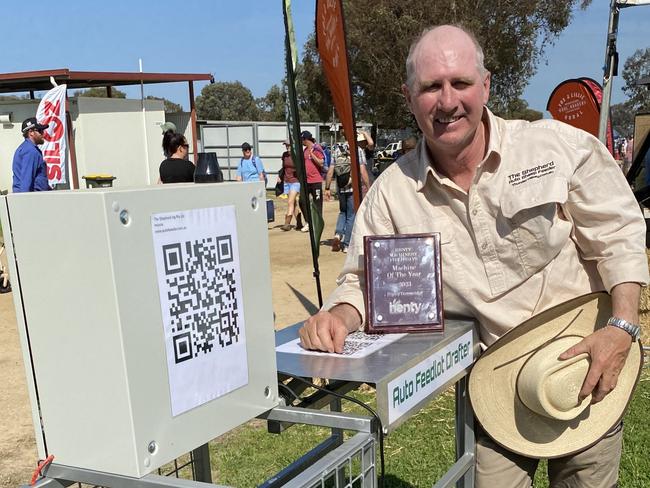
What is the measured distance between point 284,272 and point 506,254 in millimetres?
6993

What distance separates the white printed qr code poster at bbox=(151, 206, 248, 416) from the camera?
1.14 m

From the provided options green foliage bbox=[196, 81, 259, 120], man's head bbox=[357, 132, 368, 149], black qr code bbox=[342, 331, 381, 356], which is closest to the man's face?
man's head bbox=[357, 132, 368, 149]

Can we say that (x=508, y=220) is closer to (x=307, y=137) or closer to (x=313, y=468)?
(x=313, y=468)

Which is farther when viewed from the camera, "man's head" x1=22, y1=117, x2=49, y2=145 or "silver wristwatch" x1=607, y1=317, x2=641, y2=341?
"man's head" x1=22, y1=117, x2=49, y2=145

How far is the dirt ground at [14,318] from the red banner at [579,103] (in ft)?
11.4

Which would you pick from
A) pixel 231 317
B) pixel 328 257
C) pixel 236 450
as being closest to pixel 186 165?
pixel 328 257

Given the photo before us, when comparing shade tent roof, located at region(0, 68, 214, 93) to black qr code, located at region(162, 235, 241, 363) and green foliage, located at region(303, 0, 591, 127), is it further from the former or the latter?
black qr code, located at region(162, 235, 241, 363)

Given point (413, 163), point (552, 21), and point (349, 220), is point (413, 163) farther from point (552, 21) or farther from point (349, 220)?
point (552, 21)

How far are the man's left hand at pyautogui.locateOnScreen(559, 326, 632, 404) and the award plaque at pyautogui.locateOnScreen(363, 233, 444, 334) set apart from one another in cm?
43

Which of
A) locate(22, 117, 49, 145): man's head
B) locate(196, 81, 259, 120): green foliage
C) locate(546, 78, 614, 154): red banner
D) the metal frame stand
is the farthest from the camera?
locate(196, 81, 259, 120): green foliage

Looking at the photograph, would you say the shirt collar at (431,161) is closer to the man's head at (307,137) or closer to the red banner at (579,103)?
the red banner at (579,103)

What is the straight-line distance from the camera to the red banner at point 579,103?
732 centimetres

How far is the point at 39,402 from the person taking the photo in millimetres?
1216

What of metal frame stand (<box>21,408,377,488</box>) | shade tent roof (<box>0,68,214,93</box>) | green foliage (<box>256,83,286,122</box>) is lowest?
metal frame stand (<box>21,408,377,488</box>)
